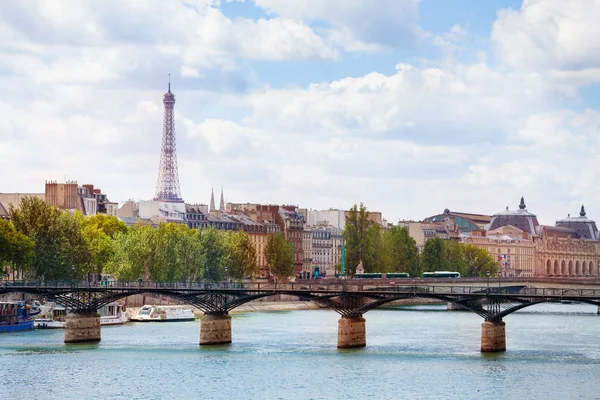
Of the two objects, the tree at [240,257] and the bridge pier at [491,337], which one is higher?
the tree at [240,257]

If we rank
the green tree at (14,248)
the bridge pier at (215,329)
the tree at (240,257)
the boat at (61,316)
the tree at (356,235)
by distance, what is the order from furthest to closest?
the tree at (356,235) → the tree at (240,257) → the green tree at (14,248) → the boat at (61,316) → the bridge pier at (215,329)

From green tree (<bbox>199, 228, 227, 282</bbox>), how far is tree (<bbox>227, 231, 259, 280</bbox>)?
2144 mm

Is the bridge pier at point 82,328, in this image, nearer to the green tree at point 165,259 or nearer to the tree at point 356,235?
the green tree at point 165,259

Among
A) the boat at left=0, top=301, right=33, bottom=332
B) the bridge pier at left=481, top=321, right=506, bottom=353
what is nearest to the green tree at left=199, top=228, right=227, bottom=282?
the boat at left=0, top=301, right=33, bottom=332

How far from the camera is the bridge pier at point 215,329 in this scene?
9881 centimetres

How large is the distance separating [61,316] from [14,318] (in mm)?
8504

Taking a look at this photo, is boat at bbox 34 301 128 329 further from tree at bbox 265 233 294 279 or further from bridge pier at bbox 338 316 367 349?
tree at bbox 265 233 294 279

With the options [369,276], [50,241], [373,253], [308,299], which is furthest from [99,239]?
[308,299]

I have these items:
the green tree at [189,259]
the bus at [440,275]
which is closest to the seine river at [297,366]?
the green tree at [189,259]

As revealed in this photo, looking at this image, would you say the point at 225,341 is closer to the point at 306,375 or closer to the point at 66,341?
the point at 66,341

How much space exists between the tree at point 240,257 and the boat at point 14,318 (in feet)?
148

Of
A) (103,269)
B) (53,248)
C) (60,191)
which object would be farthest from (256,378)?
(60,191)

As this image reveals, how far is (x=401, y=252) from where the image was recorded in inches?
7510

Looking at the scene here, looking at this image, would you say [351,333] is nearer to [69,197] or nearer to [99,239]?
[99,239]
